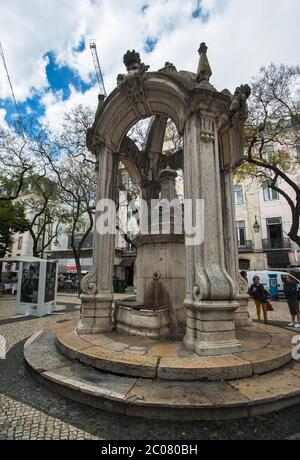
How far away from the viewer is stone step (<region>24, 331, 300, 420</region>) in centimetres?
257

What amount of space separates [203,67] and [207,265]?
395 cm

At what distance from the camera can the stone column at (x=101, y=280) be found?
16.3 feet

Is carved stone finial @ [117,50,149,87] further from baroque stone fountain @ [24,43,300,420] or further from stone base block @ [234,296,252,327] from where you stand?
stone base block @ [234,296,252,327]

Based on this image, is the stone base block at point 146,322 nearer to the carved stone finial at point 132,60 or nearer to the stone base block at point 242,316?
the stone base block at point 242,316

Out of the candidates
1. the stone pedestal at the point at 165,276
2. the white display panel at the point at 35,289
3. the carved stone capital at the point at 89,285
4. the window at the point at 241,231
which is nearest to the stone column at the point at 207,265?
the stone pedestal at the point at 165,276

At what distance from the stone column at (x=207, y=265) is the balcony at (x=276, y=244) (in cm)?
2389

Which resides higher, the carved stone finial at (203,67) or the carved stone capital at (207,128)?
the carved stone finial at (203,67)

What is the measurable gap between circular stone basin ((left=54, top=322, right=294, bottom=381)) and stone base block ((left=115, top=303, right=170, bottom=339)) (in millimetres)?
155

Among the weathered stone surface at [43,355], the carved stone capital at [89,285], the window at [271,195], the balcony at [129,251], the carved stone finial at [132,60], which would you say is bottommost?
the weathered stone surface at [43,355]

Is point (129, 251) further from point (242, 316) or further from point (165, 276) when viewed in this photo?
point (165, 276)

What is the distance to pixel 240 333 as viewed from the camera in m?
4.86

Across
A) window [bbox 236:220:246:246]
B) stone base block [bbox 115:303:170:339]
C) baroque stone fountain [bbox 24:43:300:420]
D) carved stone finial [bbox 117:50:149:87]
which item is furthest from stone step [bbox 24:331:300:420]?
window [bbox 236:220:246:246]

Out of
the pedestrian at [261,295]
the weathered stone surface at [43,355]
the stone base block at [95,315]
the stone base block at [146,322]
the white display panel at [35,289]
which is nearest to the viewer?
the weathered stone surface at [43,355]

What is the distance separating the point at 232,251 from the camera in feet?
19.6
